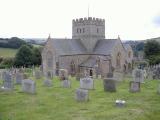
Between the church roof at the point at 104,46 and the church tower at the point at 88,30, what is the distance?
840mm

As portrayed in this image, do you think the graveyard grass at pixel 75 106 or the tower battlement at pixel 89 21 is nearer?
the graveyard grass at pixel 75 106

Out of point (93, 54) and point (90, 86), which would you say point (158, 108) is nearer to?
point (90, 86)

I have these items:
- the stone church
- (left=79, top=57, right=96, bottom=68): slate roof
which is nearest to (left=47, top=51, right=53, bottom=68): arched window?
the stone church

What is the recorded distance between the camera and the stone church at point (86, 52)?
43562 mm

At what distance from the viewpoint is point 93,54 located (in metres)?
46.3

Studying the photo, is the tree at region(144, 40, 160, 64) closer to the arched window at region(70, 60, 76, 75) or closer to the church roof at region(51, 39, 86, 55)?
the church roof at region(51, 39, 86, 55)

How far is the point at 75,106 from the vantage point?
18.4m

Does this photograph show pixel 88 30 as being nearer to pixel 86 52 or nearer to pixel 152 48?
pixel 86 52

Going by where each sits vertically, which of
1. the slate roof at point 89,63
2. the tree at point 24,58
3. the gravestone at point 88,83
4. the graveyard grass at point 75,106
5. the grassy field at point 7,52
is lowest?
the graveyard grass at point 75,106

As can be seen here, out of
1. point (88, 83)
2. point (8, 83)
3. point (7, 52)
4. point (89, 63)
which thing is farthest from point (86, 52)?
point (7, 52)

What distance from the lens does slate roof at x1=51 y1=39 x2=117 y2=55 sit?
145ft

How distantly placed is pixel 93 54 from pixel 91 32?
3.63 meters

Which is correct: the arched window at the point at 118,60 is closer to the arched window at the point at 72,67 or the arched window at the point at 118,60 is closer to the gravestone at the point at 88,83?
the arched window at the point at 72,67

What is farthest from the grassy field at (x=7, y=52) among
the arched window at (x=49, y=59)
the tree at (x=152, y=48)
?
the arched window at (x=49, y=59)
